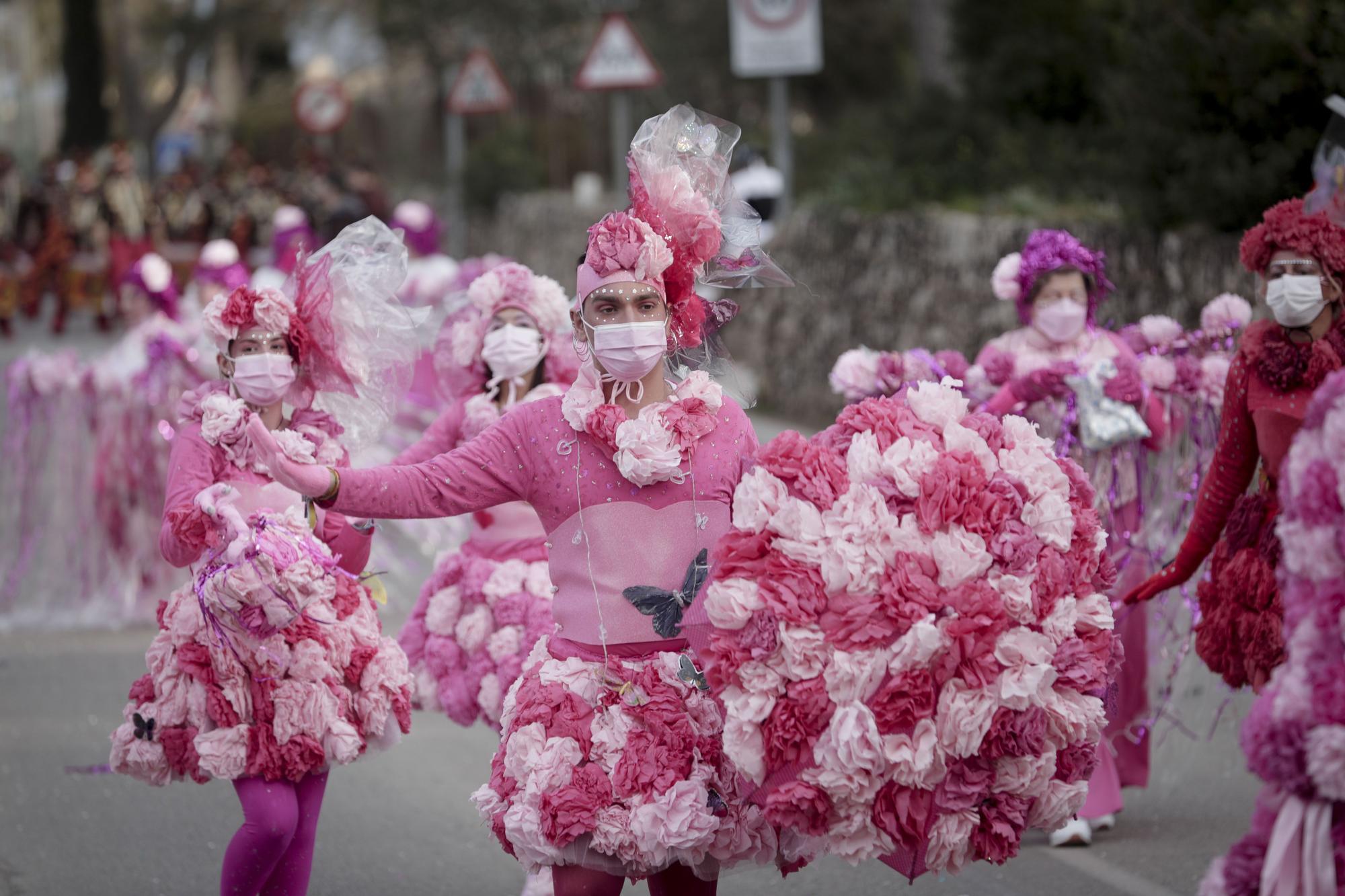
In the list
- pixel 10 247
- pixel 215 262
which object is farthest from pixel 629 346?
pixel 10 247

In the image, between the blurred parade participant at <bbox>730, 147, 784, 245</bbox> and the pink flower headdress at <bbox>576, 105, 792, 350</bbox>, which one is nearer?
the pink flower headdress at <bbox>576, 105, 792, 350</bbox>

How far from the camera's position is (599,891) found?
4129mm

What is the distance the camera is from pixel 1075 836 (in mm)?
6164

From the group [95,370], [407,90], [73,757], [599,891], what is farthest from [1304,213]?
[407,90]

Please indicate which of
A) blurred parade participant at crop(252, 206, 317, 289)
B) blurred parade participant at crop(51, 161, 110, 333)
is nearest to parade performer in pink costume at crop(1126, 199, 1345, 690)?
blurred parade participant at crop(252, 206, 317, 289)

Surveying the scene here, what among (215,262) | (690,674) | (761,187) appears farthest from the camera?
(761,187)

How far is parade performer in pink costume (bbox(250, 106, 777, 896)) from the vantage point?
4.05m

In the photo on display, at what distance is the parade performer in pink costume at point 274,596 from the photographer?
469 centimetres

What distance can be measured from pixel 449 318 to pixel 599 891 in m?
2.97

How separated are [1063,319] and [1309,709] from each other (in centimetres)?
335

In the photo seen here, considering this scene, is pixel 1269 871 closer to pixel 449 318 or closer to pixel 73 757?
pixel 449 318

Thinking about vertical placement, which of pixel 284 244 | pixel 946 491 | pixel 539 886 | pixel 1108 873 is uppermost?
pixel 284 244

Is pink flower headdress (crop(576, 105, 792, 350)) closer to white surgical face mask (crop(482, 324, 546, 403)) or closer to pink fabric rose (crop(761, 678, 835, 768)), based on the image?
pink fabric rose (crop(761, 678, 835, 768))

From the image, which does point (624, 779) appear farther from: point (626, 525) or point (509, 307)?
point (509, 307)
